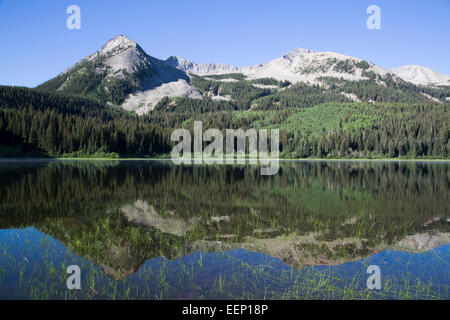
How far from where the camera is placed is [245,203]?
76.2ft

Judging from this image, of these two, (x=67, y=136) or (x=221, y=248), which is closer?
(x=221, y=248)

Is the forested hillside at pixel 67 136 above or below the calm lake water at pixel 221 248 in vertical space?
above

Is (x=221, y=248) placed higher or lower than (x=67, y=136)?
lower

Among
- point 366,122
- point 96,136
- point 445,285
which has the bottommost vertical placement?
point 445,285

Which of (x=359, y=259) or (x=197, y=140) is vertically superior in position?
(x=197, y=140)

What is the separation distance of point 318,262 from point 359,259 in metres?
1.82

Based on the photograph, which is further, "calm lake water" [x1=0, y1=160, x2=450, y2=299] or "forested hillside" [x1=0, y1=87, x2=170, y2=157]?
"forested hillside" [x1=0, y1=87, x2=170, y2=157]

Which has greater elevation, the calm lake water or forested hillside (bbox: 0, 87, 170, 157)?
Answer: forested hillside (bbox: 0, 87, 170, 157)

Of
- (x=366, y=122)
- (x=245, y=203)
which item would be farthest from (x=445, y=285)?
(x=366, y=122)

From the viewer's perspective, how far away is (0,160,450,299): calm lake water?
9.00 meters

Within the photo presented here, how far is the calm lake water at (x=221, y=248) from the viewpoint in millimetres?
9000

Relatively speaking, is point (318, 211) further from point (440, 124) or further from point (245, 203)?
point (440, 124)

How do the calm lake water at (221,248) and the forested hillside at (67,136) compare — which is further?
the forested hillside at (67,136)

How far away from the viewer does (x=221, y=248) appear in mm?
12727
